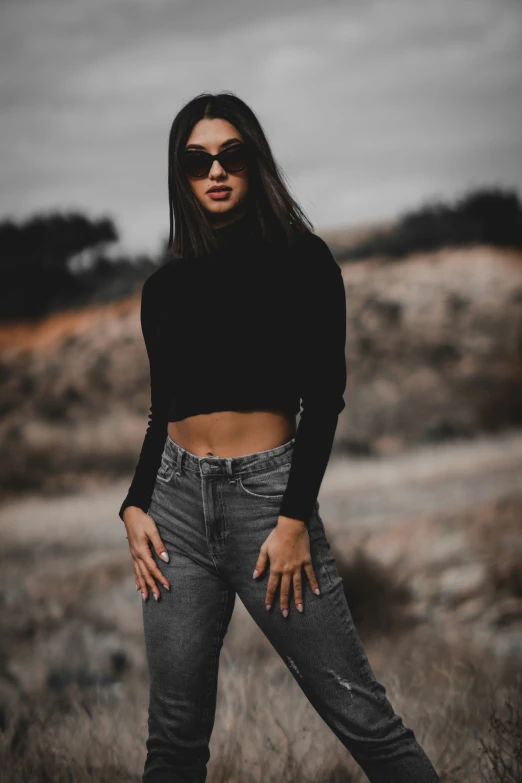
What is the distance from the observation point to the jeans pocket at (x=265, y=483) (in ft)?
5.84

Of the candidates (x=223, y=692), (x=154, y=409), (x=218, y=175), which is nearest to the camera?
(x=218, y=175)

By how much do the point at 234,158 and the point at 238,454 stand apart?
759 millimetres

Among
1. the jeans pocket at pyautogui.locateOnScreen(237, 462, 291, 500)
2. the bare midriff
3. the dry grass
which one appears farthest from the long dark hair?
the dry grass

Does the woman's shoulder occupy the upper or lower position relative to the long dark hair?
lower

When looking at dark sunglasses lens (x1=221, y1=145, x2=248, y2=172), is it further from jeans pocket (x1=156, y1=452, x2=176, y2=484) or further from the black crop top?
jeans pocket (x1=156, y1=452, x2=176, y2=484)

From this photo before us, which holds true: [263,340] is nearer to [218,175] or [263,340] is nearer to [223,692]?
[218,175]

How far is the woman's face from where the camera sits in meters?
1.98

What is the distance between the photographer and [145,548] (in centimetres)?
192

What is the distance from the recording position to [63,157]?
18.4 meters

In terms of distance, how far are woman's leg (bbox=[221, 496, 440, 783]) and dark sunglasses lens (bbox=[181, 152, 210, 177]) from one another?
0.84 meters

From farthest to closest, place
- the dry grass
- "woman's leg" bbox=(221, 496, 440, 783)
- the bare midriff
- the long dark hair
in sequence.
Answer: the dry grass < the long dark hair < the bare midriff < "woman's leg" bbox=(221, 496, 440, 783)

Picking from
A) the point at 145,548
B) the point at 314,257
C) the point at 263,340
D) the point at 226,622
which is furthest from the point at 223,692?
the point at 314,257

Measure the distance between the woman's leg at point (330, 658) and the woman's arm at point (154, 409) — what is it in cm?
33

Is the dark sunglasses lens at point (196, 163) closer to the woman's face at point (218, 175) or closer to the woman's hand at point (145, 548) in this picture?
the woman's face at point (218, 175)
